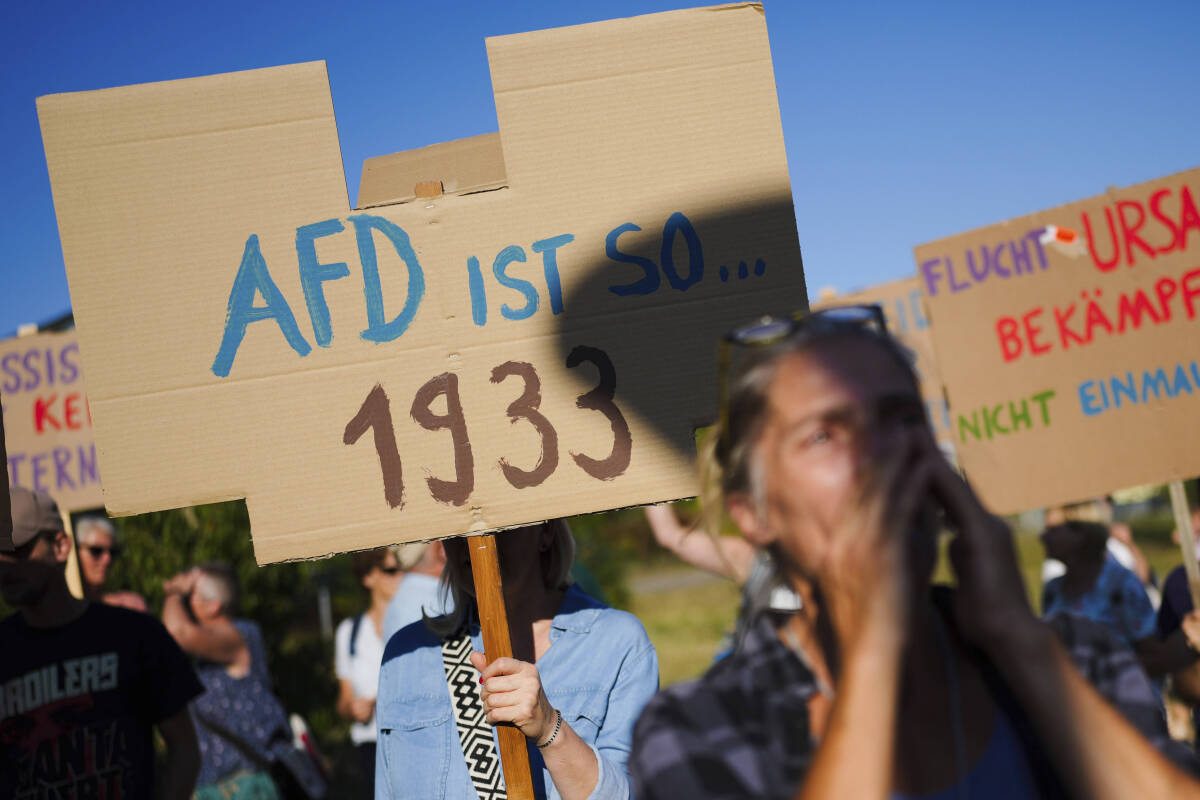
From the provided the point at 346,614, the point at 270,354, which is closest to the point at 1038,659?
the point at 270,354

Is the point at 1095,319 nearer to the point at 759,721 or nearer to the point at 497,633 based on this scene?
the point at 497,633

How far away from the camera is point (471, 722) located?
1.95 meters

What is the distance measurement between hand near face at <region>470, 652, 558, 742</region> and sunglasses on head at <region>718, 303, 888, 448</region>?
0.73 meters

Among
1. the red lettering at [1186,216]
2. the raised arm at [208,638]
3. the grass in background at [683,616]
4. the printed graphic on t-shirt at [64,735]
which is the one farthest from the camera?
the grass in background at [683,616]

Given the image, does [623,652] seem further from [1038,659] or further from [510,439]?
[1038,659]

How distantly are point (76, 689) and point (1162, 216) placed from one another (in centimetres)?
350

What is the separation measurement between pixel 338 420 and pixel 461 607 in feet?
1.73

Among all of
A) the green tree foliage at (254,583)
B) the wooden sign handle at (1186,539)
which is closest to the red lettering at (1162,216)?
the wooden sign handle at (1186,539)

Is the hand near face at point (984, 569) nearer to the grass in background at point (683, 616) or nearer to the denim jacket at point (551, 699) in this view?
the denim jacket at point (551, 699)

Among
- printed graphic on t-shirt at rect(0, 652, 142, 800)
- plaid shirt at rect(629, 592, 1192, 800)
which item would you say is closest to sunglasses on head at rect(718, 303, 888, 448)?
plaid shirt at rect(629, 592, 1192, 800)

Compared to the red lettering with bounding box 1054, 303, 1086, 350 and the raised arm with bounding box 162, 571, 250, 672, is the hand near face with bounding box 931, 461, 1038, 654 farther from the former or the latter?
the raised arm with bounding box 162, 571, 250, 672

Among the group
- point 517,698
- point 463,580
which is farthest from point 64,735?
point 517,698

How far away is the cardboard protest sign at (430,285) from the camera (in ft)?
5.72

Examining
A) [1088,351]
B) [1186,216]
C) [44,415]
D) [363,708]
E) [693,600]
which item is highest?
[44,415]
